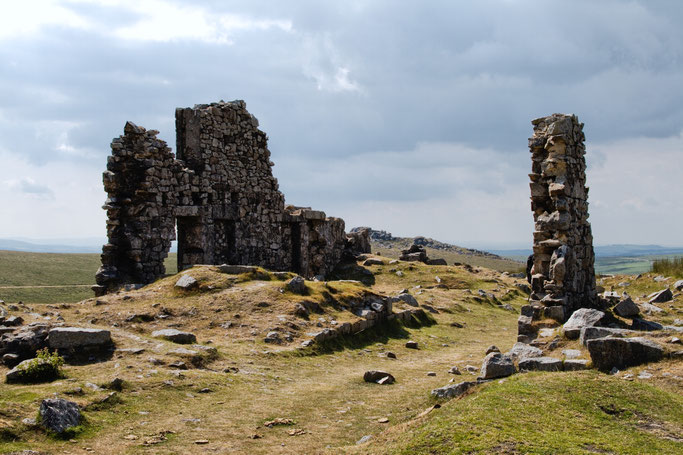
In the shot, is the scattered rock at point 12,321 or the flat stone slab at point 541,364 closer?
the flat stone slab at point 541,364

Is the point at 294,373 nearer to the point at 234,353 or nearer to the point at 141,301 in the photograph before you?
the point at 234,353

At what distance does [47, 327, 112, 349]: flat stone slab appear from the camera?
11352 millimetres

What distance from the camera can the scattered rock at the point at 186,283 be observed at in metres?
17.5

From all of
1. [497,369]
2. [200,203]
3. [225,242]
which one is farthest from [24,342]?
[225,242]

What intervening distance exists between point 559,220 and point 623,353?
7.73 meters

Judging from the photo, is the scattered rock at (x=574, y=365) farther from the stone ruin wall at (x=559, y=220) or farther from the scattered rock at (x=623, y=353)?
the stone ruin wall at (x=559, y=220)

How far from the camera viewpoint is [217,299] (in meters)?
16.7

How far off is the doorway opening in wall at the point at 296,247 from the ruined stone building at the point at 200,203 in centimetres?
6

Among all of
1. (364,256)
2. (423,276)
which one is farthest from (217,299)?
(364,256)

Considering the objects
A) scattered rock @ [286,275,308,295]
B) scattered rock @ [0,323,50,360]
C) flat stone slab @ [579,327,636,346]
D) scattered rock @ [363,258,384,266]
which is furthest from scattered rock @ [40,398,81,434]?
scattered rock @ [363,258,384,266]

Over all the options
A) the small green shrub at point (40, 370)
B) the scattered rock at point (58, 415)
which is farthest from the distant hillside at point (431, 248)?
the scattered rock at point (58, 415)

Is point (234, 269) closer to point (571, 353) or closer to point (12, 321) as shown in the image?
point (12, 321)

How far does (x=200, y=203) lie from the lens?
83.1 feet

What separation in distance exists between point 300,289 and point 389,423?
31.3 feet
